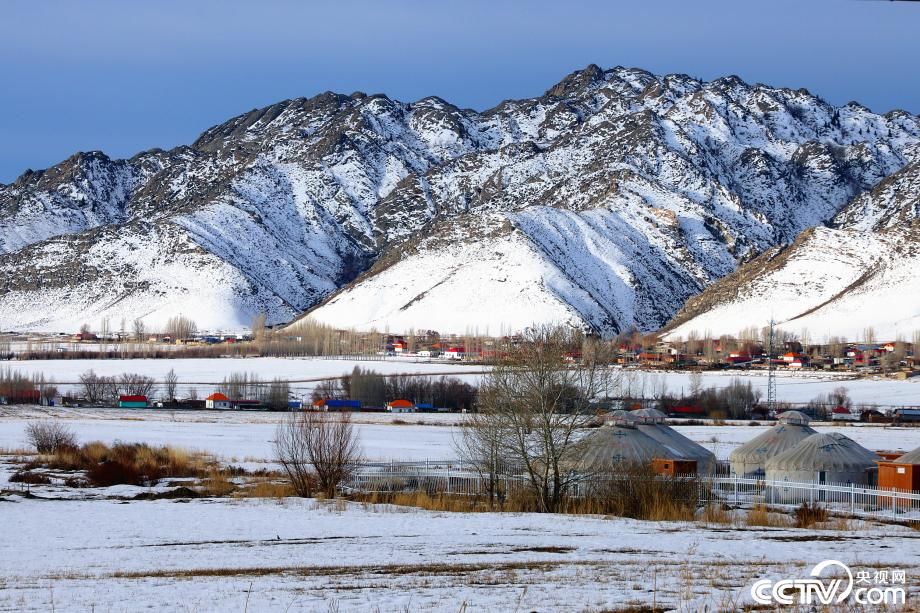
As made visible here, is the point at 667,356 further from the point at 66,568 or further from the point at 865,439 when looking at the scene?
the point at 66,568

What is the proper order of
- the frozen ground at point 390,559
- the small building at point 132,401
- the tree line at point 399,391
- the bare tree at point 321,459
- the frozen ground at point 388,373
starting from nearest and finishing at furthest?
the frozen ground at point 390,559 < the bare tree at point 321,459 < the small building at point 132,401 < the tree line at point 399,391 < the frozen ground at point 388,373

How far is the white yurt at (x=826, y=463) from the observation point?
5762cm

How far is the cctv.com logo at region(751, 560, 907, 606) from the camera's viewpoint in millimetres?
17938

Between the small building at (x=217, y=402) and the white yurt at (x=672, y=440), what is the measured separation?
199 feet

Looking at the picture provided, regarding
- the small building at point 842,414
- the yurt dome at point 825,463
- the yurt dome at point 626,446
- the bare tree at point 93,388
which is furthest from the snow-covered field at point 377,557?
the bare tree at point 93,388

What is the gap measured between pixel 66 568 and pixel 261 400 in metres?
99.5

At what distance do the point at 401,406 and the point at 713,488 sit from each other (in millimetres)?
70924

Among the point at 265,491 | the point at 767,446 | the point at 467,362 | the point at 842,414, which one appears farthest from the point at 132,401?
the point at 265,491

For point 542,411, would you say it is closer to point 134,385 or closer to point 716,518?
point 716,518

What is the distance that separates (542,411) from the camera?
41812 mm

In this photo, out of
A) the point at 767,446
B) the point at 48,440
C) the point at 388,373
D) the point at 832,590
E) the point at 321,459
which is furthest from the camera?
the point at 388,373

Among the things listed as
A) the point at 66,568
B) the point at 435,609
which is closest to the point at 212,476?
the point at 66,568

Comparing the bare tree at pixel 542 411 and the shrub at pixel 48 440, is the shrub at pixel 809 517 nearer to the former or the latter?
the bare tree at pixel 542 411

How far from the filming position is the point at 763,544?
1046 inches
